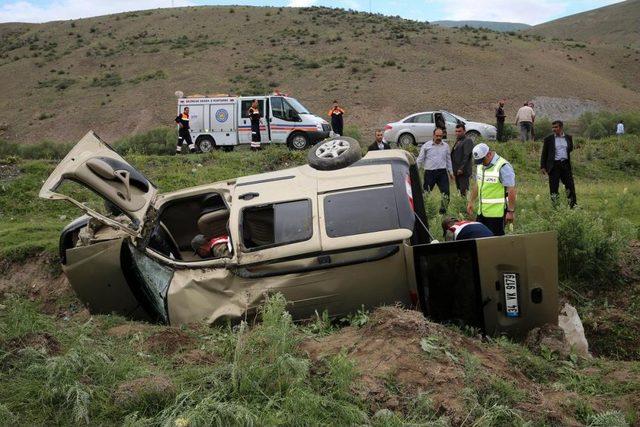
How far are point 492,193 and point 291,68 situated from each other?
3843 centimetres

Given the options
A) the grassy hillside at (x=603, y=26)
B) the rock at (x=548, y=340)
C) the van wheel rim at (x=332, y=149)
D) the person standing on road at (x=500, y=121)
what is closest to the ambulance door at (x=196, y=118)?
the person standing on road at (x=500, y=121)

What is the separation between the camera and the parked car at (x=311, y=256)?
4.90 meters

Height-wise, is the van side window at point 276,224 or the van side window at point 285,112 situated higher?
the van side window at point 285,112

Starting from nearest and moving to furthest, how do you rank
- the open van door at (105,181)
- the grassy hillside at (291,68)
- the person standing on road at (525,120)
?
the open van door at (105,181), the person standing on road at (525,120), the grassy hillside at (291,68)

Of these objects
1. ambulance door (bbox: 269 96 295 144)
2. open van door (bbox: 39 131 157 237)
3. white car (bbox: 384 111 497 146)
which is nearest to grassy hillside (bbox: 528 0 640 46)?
white car (bbox: 384 111 497 146)

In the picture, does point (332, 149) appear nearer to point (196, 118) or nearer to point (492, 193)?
point (492, 193)

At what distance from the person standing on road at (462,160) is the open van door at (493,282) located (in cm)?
515

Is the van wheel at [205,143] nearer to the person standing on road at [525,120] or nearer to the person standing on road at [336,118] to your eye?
the person standing on road at [336,118]

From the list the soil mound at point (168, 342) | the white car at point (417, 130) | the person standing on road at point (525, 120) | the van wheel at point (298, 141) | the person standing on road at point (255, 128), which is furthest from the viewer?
the white car at point (417, 130)

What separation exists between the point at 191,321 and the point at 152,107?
117 ft

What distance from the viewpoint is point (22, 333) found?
175 inches

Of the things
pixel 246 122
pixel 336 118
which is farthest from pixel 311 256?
pixel 336 118

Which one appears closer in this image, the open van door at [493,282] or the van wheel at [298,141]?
the open van door at [493,282]

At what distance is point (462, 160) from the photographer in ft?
32.8
